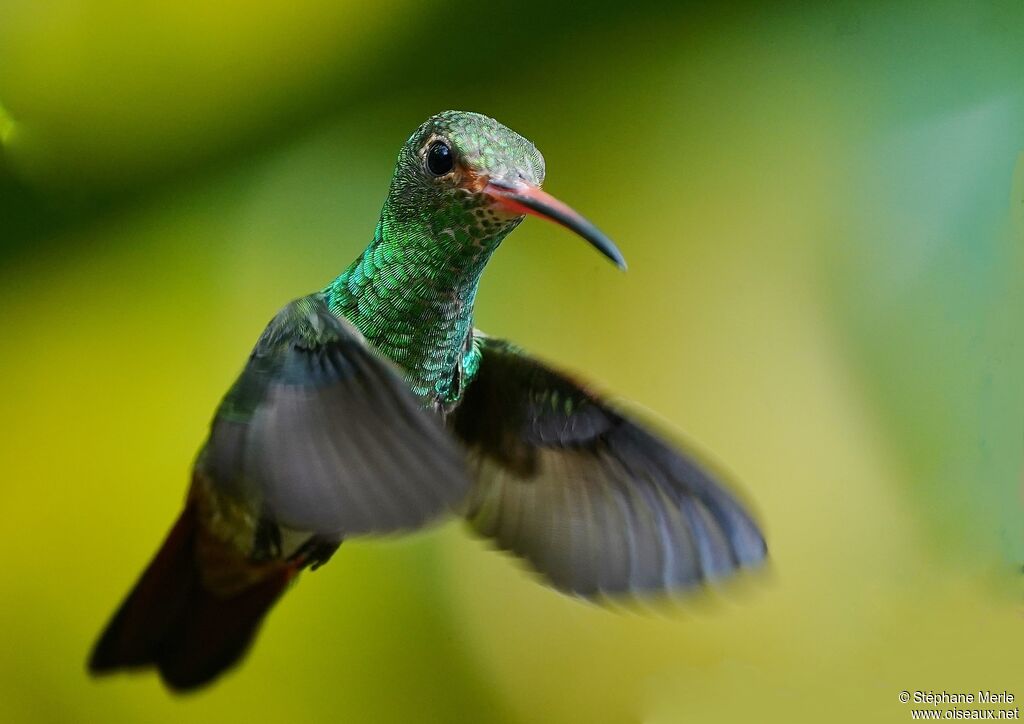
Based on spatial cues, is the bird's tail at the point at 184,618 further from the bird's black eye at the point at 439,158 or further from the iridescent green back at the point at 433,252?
the bird's black eye at the point at 439,158

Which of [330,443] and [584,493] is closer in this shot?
[330,443]

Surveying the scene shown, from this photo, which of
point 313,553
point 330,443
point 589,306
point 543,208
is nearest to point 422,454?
point 330,443

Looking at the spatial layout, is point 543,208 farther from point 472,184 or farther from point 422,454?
point 422,454

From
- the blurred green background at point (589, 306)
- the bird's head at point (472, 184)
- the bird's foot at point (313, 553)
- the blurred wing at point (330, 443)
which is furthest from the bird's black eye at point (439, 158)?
the blurred green background at point (589, 306)

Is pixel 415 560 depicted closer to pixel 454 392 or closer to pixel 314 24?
pixel 454 392

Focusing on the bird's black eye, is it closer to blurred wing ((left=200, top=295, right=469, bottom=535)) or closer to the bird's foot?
blurred wing ((left=200, top=295, right=469, bottom=535))

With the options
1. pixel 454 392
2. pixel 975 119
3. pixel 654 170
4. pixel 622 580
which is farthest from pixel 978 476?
pixel 454 392

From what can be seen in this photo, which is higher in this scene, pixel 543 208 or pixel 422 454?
pixel 543 208

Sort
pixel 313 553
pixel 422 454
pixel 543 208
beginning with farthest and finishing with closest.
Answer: pixel 313 553 → pixel 543 208 → pixel 422 454
